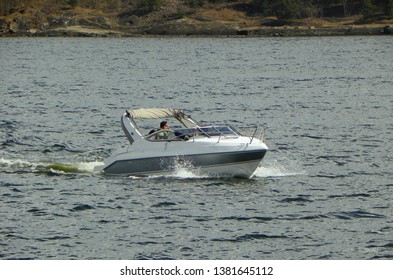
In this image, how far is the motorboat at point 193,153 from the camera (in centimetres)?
3153

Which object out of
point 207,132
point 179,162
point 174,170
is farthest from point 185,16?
point 179,162

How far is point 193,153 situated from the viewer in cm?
3169

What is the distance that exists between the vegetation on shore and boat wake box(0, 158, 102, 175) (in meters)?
101

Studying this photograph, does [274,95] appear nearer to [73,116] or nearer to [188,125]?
[73,116]

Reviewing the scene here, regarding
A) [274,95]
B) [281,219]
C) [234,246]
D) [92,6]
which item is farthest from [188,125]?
[92,6]

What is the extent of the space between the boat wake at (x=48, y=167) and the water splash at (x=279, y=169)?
637 centimetres

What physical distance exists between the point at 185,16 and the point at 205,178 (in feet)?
364

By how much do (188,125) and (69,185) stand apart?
5283 mm

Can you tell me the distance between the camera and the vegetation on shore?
136250 millimetres

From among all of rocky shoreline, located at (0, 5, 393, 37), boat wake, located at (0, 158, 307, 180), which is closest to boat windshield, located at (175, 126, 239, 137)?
boat wake, located at (0, 158, 307, 180)

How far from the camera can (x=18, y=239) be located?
25406 mm

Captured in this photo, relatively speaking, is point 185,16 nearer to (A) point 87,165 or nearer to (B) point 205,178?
(A) point 87,165

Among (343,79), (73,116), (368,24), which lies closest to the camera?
(73,116)

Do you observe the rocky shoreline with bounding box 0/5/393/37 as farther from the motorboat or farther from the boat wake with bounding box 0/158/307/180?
the motorboat
